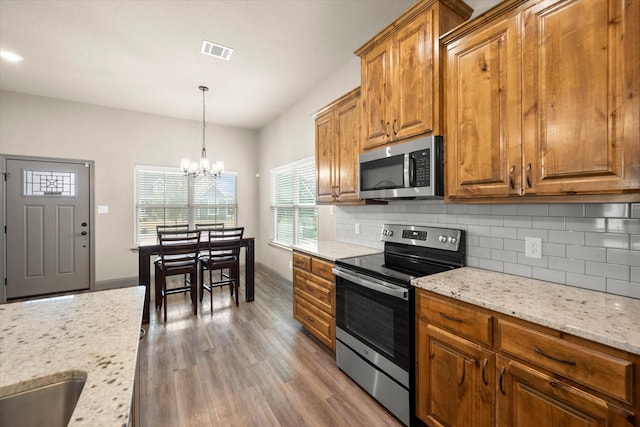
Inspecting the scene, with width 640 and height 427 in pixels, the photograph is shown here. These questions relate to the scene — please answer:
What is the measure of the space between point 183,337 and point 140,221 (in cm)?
294

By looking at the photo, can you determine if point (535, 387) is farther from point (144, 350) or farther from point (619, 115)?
point (144, 350)

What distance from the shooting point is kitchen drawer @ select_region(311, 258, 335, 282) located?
2.38 m

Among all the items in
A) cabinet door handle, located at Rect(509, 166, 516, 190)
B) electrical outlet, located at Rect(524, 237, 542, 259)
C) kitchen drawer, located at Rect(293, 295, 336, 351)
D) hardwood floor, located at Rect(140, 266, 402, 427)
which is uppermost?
cabinet door handle, located at Rect(509, 166, 516, 190)

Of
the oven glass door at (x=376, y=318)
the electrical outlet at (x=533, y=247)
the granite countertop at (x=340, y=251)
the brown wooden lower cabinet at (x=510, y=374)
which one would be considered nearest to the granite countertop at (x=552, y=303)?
the brown wooden lower cabinet at (x=510, y=374)

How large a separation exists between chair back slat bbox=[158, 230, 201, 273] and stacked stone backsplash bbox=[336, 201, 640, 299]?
285 centimetres

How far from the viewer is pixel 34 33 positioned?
2.66m

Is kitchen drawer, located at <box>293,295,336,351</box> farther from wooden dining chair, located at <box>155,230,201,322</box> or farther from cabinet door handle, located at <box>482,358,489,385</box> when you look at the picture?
wooden dining chair, located at <box>155,230,201,322</box>

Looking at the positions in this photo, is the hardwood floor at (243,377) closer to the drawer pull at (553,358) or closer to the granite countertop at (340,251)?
the granite countertop at (340,251)

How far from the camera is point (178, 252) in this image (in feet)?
11.2

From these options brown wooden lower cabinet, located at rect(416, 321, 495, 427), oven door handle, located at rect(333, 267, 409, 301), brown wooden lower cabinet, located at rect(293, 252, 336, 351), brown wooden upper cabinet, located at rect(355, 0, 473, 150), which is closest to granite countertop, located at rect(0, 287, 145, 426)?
oven door handle, located at rect(333, 267, 409, 301)

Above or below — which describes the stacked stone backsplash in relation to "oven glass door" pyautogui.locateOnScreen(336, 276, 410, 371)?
above

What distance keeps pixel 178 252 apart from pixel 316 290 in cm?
192

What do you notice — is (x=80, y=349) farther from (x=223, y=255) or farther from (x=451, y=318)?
(x=223, y=255)

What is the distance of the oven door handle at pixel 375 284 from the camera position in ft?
5.49
